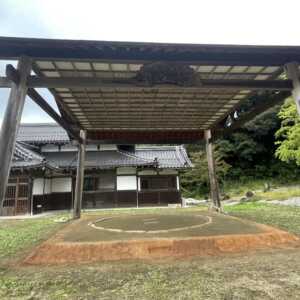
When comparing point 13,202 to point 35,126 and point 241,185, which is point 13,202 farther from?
point 241,185

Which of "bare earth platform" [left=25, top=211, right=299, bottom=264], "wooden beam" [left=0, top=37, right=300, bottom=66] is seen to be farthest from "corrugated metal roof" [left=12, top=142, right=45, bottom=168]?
"wooden beam" [left=0, top=37, right=300, bottom=66]

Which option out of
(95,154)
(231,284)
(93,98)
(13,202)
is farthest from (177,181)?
(231,284)

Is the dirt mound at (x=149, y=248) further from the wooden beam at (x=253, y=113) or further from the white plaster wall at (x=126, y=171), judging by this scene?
the white plaster wall at (x=126, y=171)

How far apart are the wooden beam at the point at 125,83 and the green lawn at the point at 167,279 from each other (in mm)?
2984

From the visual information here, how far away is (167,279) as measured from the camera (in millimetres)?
3219

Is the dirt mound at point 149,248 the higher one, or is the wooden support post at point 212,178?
the wooden support post at point 212,178

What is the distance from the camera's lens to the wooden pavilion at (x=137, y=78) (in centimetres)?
406

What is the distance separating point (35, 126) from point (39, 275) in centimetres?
1878

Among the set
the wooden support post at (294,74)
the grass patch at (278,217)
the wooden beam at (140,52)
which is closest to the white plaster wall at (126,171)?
the grass patch at (278,217)

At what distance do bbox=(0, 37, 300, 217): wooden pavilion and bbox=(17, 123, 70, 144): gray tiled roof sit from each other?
9714 millimetres

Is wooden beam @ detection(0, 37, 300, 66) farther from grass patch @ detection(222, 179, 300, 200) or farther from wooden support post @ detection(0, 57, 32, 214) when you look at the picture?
grass patch @ detection(222, 179, 300, 200)

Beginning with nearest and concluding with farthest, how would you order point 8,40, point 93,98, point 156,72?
point 8,40 < point 156,72 < point 93,98

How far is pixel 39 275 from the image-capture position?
3508 millimetres

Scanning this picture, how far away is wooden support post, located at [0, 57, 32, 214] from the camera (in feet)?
11.9
